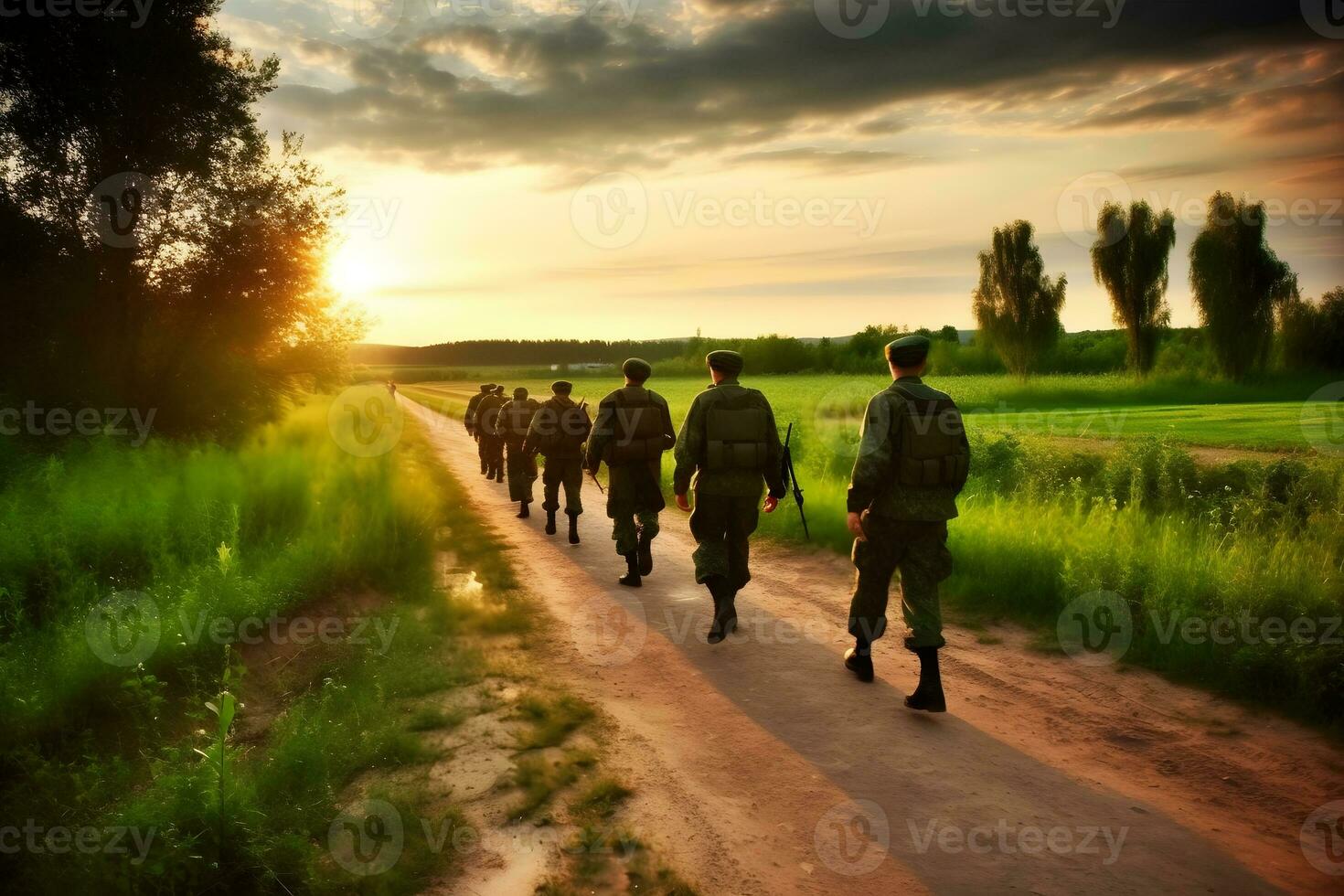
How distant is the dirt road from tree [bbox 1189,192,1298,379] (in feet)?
112

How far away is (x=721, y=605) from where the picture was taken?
20.9ft

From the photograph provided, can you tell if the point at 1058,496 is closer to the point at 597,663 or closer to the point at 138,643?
the point at 597,663

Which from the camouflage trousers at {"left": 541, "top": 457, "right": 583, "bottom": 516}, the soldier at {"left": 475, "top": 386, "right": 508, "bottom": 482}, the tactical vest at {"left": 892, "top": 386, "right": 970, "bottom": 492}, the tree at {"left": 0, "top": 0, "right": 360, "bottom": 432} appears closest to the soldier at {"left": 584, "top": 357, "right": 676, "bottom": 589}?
the camouflage trousers at {"left": 541, "top": 457, "right": 583, "bottom": 516}

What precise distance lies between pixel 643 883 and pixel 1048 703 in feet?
11.1

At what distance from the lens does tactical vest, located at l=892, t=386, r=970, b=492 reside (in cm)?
493

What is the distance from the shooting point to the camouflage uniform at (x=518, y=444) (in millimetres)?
12484

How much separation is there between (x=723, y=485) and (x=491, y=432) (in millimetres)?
11526

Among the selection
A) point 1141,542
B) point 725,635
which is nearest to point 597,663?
point 725,635

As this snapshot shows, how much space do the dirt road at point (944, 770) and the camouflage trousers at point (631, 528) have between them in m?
1.56

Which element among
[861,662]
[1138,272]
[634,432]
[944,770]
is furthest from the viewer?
[1138,272]

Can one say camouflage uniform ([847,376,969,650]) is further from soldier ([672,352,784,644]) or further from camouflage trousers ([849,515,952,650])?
soldier ([672,352,784,644])

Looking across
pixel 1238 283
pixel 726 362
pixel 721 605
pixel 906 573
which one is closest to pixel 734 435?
pixel 726 362

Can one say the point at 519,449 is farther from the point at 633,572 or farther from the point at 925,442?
the point at 925,442

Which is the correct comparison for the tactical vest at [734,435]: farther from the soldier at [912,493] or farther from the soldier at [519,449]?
the soldier at [519,449]
